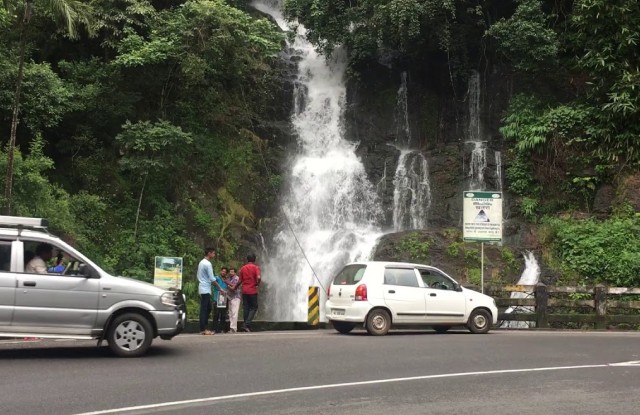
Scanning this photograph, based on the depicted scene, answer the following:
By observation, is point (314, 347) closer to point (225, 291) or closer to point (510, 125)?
point (225, 291)

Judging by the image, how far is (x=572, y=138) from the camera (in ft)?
78.8

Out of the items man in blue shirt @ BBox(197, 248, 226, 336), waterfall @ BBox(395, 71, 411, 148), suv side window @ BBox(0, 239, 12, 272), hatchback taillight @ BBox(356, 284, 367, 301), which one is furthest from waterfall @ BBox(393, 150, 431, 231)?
suv side window @ BBox(0, 239, 12, 272)

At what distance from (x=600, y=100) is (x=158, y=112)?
17.3 meters

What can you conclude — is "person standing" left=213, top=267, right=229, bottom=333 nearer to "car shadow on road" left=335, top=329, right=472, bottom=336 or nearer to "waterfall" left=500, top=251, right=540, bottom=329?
"car shadow on road" left=335, top=329, right=472, bottom=336

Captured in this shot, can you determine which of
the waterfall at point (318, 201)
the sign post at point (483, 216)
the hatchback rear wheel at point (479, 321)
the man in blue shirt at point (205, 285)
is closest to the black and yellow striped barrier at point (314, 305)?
Answer: the man in blue shirt at point (205, 285)

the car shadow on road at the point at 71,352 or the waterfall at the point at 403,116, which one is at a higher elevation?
the waterfall at the point at 403,116

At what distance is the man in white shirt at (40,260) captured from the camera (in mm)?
9648

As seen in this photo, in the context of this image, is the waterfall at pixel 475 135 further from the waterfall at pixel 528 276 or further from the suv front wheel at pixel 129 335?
the suv front wheel at pixel 129 335

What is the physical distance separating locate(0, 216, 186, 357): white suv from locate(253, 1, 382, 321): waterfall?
11.3 meters

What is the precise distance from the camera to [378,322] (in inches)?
543

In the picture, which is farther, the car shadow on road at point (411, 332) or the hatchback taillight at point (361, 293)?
the car shadow on road at point (411, 332)

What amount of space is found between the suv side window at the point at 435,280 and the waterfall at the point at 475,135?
477 inches

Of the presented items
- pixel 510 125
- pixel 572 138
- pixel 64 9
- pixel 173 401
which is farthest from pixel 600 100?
pixel 173 401

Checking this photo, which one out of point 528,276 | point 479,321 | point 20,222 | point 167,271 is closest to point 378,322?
point 479,321
